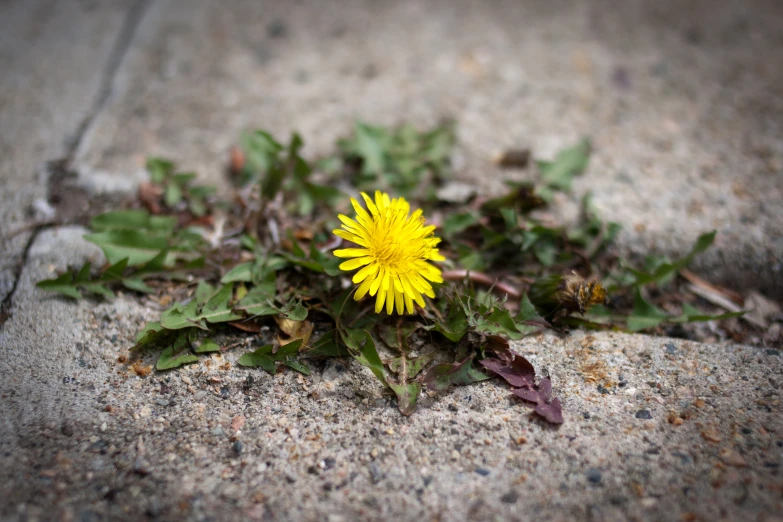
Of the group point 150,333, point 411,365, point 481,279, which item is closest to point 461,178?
point 481,279

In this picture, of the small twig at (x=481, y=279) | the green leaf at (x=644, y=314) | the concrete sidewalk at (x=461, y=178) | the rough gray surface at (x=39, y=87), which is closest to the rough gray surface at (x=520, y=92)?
the concrete sidewalk at (x=461, y=178)

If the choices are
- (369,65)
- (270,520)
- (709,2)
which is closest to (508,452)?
(270,520)

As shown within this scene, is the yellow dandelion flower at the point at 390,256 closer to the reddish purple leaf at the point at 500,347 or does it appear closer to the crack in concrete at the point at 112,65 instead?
the reddish purple leaf at the point at 500,347

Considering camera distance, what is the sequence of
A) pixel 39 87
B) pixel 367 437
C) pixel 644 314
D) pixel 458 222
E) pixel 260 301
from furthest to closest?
pixel 39 87 < pixel 458 222 < pixel 644 314 < pixel 260 301 < pixel 367 437

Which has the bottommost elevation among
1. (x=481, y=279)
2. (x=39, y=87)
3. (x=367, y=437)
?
(x=367, y=437)

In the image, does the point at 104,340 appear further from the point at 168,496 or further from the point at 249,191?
the point at 249,191

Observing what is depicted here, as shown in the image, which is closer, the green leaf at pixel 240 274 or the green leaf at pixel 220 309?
the green leaf at pixel 220 309

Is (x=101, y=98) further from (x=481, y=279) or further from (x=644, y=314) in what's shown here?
(x=644, y=314)
